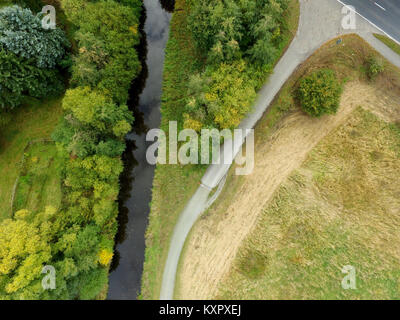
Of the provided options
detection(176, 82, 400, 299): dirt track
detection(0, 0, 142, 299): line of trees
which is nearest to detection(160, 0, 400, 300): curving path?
detection(176, 82, 400, 299): dirt track

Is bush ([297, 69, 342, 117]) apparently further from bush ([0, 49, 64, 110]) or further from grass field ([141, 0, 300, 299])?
bush ([0, 49, 64, 110])

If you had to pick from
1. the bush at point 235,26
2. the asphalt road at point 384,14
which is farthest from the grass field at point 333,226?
the bush at point 235,26

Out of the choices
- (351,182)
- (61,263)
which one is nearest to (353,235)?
(351,182)

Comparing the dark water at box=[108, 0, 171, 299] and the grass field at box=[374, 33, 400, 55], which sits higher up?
the grass field at box=[374, 33, 400, 55]

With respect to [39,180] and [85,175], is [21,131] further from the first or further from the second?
[85,175]
